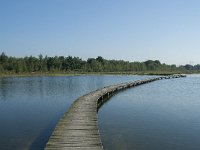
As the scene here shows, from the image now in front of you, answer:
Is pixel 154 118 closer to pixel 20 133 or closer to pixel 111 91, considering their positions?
pixel 20 133

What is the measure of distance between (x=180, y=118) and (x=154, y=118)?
209 centimetres

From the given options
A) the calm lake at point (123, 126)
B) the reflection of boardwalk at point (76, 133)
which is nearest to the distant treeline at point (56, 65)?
the calm lake at point (123, 126)

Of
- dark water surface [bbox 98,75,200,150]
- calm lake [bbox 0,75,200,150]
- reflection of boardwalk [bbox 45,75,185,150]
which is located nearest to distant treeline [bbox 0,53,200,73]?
calm lake [bbox 0,75,200,150]

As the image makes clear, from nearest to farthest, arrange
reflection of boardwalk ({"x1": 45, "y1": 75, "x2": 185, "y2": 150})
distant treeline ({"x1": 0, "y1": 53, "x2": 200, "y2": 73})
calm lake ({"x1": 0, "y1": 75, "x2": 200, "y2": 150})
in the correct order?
reflection of boardwalk ({"x1": 45, "y1": 75, "x2": 185, "y2": 150})
calm lake ({"x1": 0, "y1": 75, "x2": 200, "y2": 150})
distant treeline ({"x1": 0, "y1": 53, "x2": 200, "y2": 73})

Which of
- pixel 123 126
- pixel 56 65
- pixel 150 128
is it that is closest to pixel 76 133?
pixel 123 126

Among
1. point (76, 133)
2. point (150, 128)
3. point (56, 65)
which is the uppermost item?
point (56, 65)

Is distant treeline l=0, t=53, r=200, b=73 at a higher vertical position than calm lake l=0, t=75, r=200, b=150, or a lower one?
higher

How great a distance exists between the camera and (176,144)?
1777 centimetres

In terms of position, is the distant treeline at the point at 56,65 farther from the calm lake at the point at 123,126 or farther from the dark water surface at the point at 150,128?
the dark water surface at the point at 150,128

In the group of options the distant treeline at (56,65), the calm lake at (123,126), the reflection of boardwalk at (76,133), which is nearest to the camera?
the reflection of boardwalk at (76,133)

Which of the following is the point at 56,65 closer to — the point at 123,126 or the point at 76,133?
the point at 123,126

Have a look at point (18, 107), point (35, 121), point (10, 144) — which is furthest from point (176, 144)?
point (18, 107)

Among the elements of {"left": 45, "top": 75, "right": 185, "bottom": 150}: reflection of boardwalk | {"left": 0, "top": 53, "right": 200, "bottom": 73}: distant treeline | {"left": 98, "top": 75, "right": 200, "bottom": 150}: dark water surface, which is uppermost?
{"left": 0, "top": 53, "right": 200, "bottom": 73}: distant treeline

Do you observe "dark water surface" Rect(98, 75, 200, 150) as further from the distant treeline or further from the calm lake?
the distant treeline
